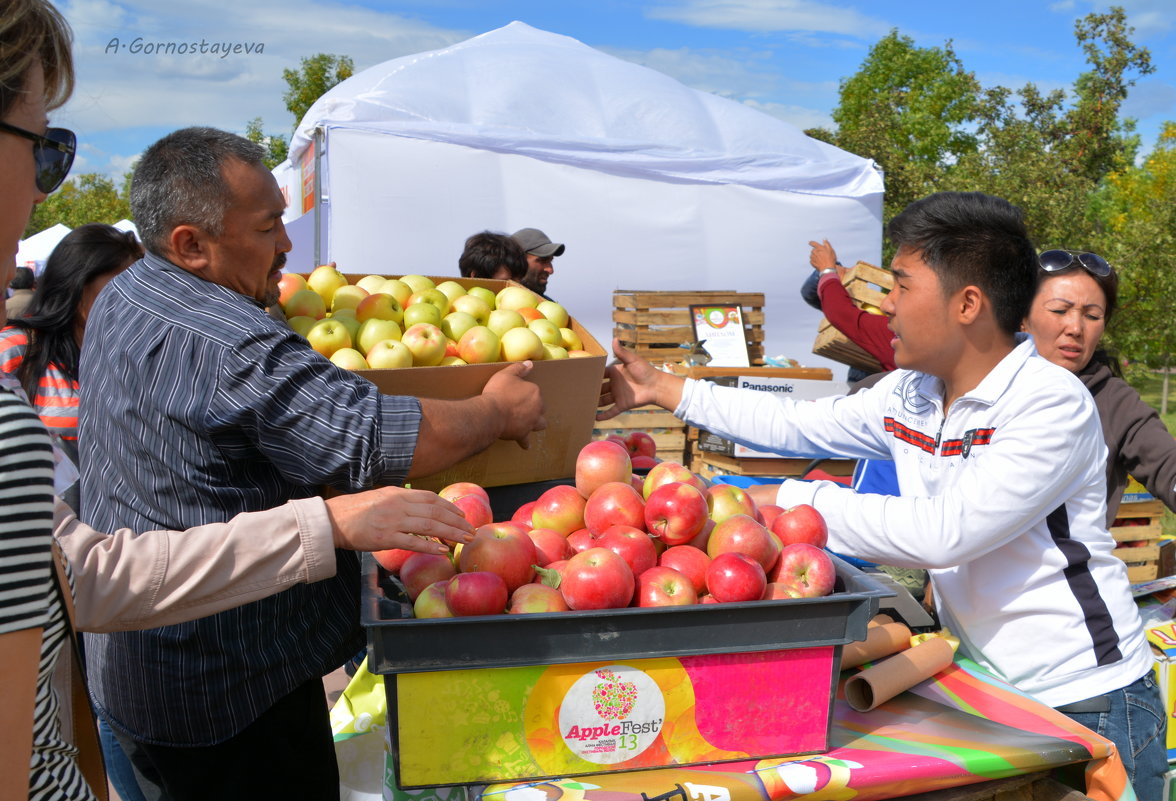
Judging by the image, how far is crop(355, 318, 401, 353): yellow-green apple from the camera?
233cm

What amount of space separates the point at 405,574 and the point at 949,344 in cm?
131

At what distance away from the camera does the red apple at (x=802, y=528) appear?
172 cm

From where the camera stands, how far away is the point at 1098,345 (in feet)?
9.74

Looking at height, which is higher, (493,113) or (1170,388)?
(493,113)

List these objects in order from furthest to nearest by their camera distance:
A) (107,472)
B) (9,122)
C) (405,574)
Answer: (107,472), (405,574), (9,122)

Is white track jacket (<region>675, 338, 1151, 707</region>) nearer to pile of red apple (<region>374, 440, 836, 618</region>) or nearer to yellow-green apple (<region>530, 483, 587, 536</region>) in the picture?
pile of red apple (<region>374, 440, 836, 618</region>)

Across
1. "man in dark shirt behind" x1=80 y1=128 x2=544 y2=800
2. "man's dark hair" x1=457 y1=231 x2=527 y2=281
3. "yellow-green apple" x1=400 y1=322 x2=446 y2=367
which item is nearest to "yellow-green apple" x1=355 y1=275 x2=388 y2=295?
"yellow-green apple" x1=400 y1=322 x2=446 y2=367

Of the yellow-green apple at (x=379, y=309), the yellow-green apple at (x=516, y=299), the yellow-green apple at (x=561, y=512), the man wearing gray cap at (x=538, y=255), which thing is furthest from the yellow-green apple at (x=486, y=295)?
the man wearing gray cap at (x=538, y=255)

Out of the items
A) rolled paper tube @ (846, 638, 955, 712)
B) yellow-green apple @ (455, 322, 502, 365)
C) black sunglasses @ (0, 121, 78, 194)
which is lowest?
rolled paper tube @ (846, 638, 955, 712)

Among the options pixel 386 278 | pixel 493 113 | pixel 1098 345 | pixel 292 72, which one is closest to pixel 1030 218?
pixel 493 113

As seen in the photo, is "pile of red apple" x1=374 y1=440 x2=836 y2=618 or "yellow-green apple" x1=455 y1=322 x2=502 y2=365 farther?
"yellow-green apple" x1=455 y1=322 x2=502 y2=365

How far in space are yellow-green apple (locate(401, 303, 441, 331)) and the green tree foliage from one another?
2897 centimetres

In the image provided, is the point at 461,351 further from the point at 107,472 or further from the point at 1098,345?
the point at 1098,345

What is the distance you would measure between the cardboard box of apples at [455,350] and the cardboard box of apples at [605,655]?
65 cm
